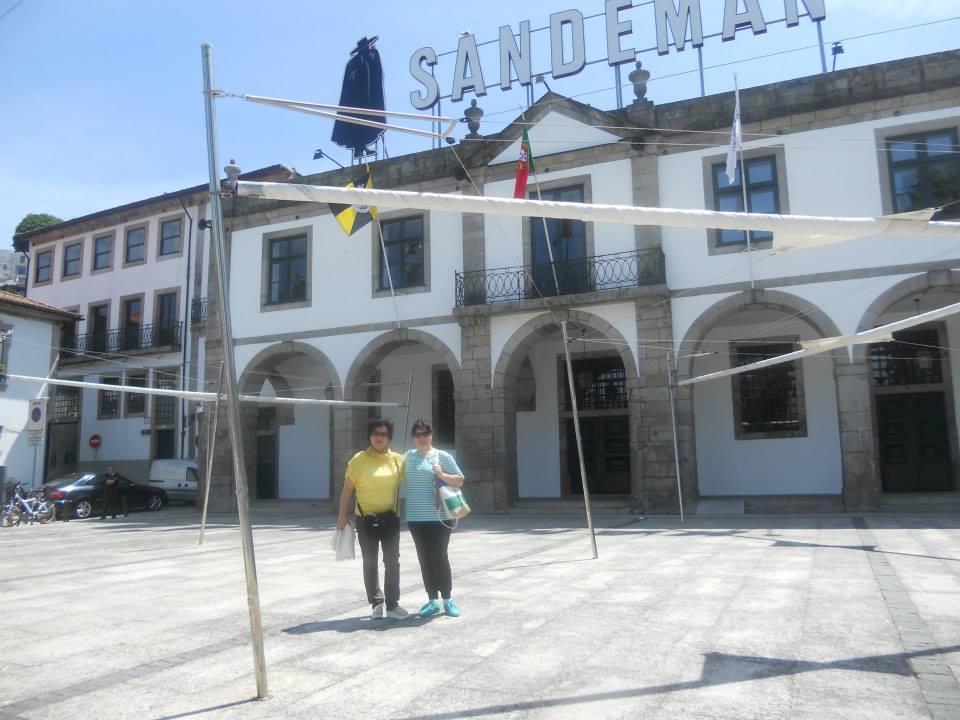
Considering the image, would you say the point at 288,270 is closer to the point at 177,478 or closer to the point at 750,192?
the point at 177,478

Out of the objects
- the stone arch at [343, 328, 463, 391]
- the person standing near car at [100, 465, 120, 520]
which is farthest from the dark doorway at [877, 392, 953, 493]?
the person standing near car at [100, 465, 120, 520]

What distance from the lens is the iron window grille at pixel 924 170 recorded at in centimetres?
1491

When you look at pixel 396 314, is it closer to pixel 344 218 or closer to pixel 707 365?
pixel 344 218

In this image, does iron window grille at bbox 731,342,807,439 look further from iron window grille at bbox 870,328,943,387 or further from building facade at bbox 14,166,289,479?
building facade at bbox 14,166,289,479

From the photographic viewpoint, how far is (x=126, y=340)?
28328mm

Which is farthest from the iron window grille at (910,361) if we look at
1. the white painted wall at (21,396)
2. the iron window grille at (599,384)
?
the white painted wall at (21,396)

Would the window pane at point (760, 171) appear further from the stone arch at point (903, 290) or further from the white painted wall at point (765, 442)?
the stone arch at point (903, 290)

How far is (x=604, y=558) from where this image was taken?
9.45 meters

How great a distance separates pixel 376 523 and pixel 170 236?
25.6 meters

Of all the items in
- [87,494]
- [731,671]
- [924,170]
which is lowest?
[731,671]

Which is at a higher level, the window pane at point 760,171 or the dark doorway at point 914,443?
the window pane at point 760,171

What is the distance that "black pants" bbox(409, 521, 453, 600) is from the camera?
596cm

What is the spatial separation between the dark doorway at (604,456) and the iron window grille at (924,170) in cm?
804

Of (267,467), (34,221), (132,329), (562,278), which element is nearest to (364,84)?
(562,278)
